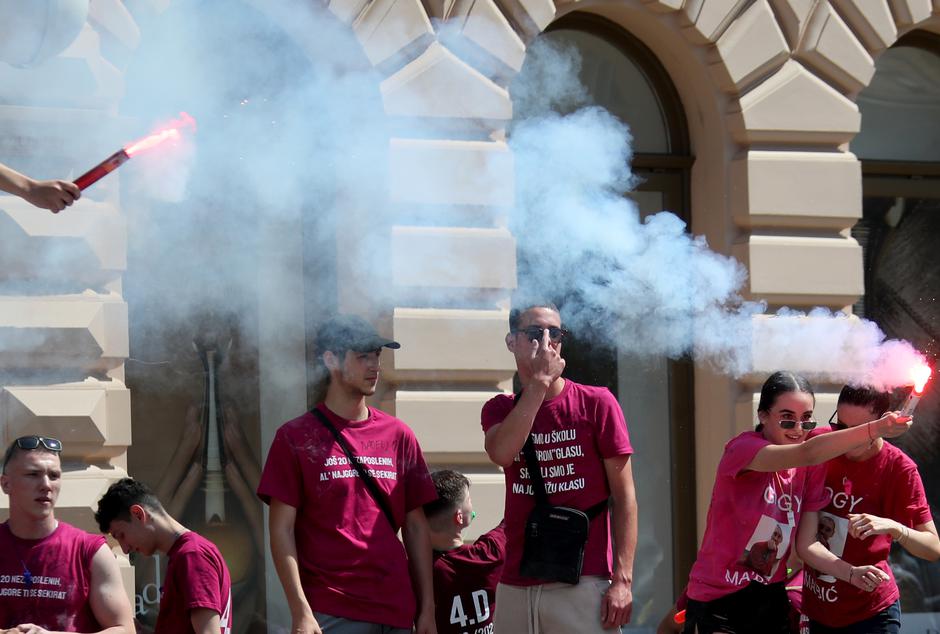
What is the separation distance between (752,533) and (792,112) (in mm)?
3706

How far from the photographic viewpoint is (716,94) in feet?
27.7

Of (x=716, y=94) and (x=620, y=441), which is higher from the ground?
(x=716, y=94)

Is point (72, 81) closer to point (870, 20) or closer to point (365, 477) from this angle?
point (365, 477)

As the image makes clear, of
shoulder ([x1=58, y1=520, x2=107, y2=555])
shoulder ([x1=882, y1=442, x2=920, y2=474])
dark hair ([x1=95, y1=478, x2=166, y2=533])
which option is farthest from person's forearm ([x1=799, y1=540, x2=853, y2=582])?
shoulder ([x1=58, y1=520, x2=107, y2=555])

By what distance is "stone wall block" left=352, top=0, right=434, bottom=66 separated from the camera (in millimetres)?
7602

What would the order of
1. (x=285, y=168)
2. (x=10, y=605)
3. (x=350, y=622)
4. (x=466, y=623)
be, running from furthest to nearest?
(x=285, y=168), (x=466, y=623), (x=350, y=622), (x=10, y=605)

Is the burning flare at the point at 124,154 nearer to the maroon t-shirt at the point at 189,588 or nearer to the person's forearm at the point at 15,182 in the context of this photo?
the person's forearm at the point at 15,182

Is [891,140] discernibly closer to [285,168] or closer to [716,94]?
[716,94]

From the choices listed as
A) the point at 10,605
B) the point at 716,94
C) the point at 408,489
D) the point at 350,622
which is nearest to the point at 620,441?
the point at 408,489

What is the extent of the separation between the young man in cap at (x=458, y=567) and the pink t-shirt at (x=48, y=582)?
1294mm

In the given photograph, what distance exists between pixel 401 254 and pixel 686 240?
158 centimetres

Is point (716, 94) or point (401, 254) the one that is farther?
point (716, 94)

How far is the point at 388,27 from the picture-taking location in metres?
7.65

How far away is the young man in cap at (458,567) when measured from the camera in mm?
5590
